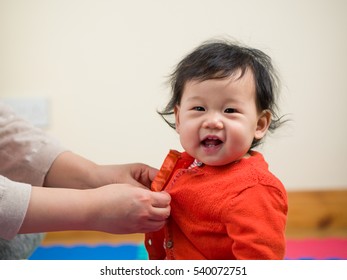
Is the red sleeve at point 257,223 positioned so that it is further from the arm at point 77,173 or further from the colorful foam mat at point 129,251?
the colorful foam mat at point 129,251

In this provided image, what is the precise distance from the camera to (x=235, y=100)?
604mm

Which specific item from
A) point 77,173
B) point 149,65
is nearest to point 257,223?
point 77,173

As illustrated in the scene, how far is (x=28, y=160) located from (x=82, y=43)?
2.32ft

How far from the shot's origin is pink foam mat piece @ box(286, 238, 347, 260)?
3.86 feet

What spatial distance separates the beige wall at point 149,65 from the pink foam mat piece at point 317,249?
0.17m

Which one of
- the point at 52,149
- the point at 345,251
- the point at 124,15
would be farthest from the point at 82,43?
the point at 345,251

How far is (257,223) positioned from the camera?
56cm

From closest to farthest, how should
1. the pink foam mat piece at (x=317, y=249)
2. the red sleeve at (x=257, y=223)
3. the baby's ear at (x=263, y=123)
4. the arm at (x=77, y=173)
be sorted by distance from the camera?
the red sleeve at (x=257, y=223) → the baby's ear at (x=263, y=123) → the arm at (x=77, y=173) → the pink foam mat piece at (x=317, y=249)

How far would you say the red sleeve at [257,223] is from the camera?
550 mm

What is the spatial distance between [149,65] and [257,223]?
89 cm

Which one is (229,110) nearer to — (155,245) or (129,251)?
(155,245)
